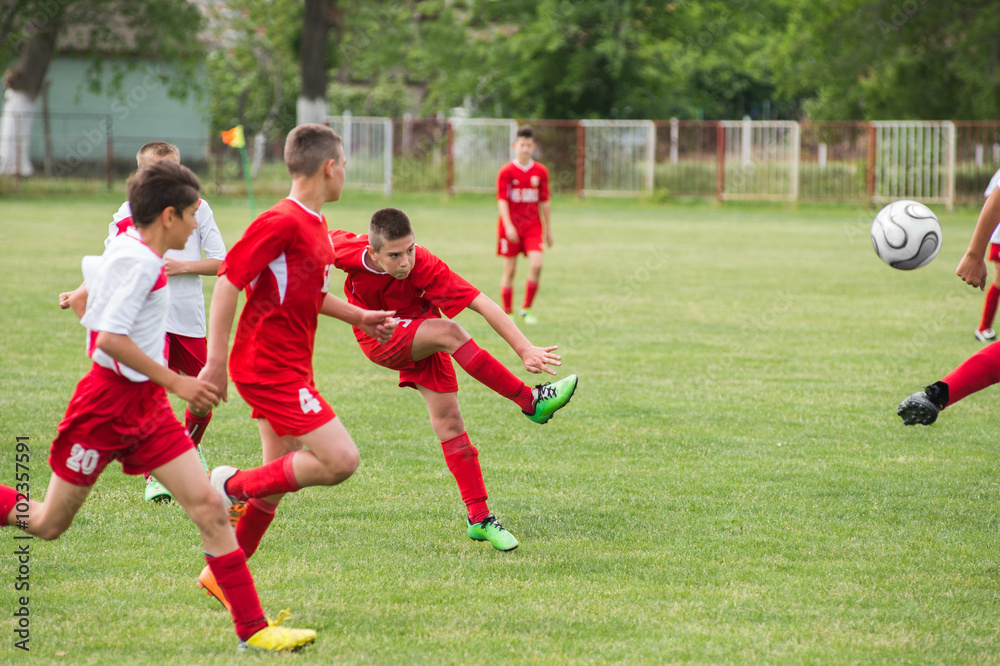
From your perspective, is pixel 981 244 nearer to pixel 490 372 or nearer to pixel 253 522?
pixel 490 372

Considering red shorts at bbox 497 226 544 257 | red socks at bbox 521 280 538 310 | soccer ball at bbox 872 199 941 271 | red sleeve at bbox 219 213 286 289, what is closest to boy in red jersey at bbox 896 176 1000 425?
A: soccer ball at bbox 872 199 941 271

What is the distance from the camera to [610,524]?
491 cm

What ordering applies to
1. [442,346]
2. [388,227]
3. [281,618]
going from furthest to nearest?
1. [442,346]
2. [388,227]
3. [281,618]

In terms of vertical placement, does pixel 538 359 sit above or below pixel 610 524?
above

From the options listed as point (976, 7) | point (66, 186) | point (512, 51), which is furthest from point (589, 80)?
point (66, 186)

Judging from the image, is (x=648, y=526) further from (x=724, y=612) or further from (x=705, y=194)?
(x=705, y=194)

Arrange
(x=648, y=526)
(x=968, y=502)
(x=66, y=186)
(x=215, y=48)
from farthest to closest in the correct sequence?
(x=215, y=48)
(x=66, y=186)
(x=968, y=502)
(x=648, y=526)

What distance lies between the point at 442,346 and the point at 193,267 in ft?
4.63

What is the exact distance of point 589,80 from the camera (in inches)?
1449

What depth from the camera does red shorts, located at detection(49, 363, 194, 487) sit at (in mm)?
3369

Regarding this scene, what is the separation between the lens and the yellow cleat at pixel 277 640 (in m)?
3.46

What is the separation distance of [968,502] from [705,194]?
26.8 m

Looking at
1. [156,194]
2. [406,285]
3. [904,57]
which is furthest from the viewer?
[904,57]

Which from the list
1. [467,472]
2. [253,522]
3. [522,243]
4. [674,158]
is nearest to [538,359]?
[467,472]
